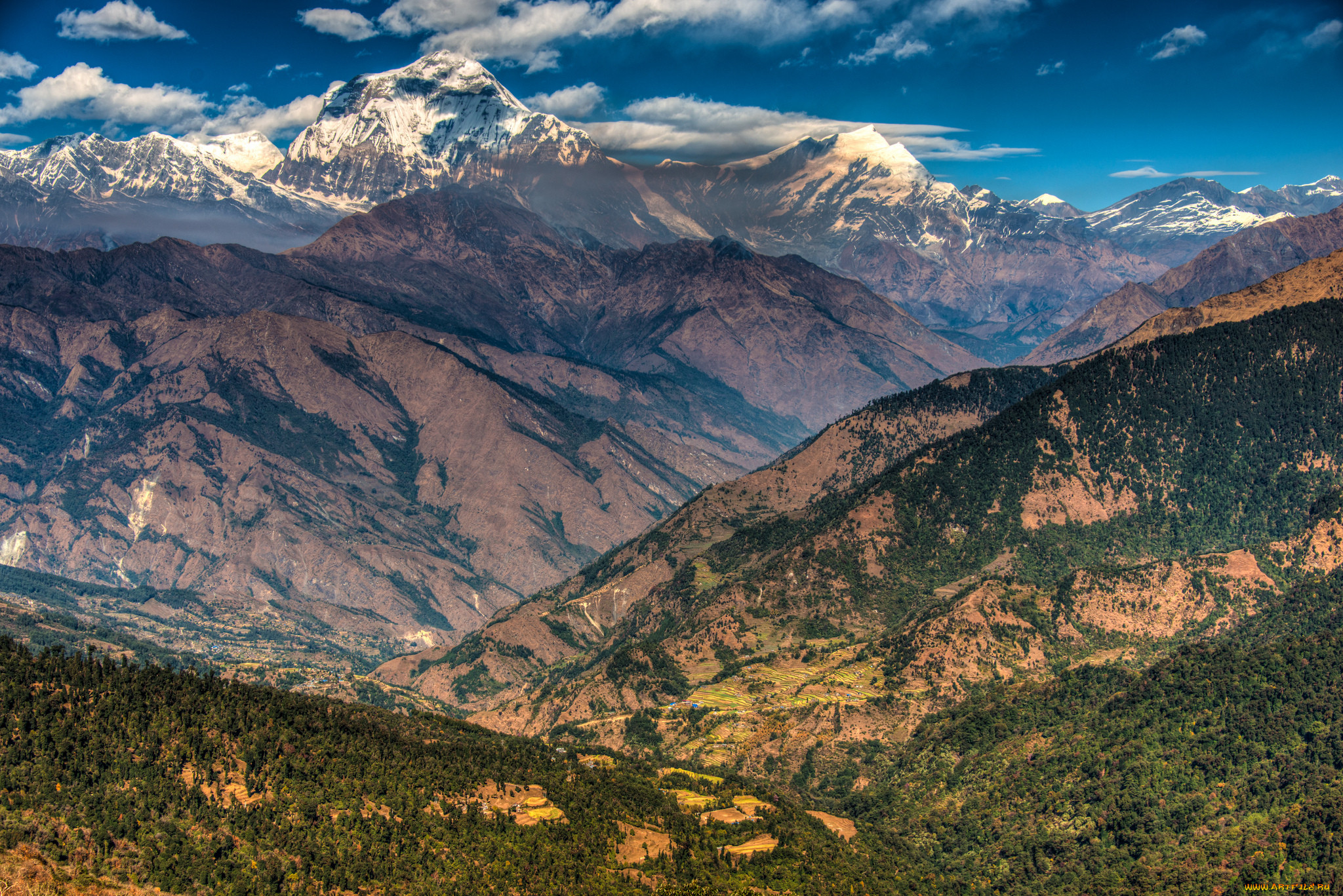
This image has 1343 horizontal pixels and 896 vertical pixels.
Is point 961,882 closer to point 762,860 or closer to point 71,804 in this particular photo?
point 762,860

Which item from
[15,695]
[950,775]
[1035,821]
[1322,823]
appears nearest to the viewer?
[15,695]

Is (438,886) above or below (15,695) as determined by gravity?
below

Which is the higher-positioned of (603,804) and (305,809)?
(305,809)

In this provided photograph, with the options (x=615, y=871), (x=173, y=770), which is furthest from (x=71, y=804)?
(x=615, y=871)

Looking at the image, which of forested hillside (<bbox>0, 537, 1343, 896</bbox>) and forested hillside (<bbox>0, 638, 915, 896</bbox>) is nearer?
forested hillside (<bbox>0, 638, 915, 896</bbox>)

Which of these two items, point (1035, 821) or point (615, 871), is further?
point (1035, 821)

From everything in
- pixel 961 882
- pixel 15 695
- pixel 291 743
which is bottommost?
pixel 961 882

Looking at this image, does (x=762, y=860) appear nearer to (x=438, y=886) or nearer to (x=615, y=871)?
(x=615, y=871)

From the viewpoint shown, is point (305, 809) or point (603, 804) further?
point (603, 804)

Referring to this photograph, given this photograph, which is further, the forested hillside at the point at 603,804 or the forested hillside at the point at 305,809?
the forested hillside at the point at 603,804

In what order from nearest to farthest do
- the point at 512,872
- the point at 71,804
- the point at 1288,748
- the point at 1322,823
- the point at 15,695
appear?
the point at 71,804 → the point at 15,695 → the point at 512,872 → the point at 1322,823 → the point at 1288,748
